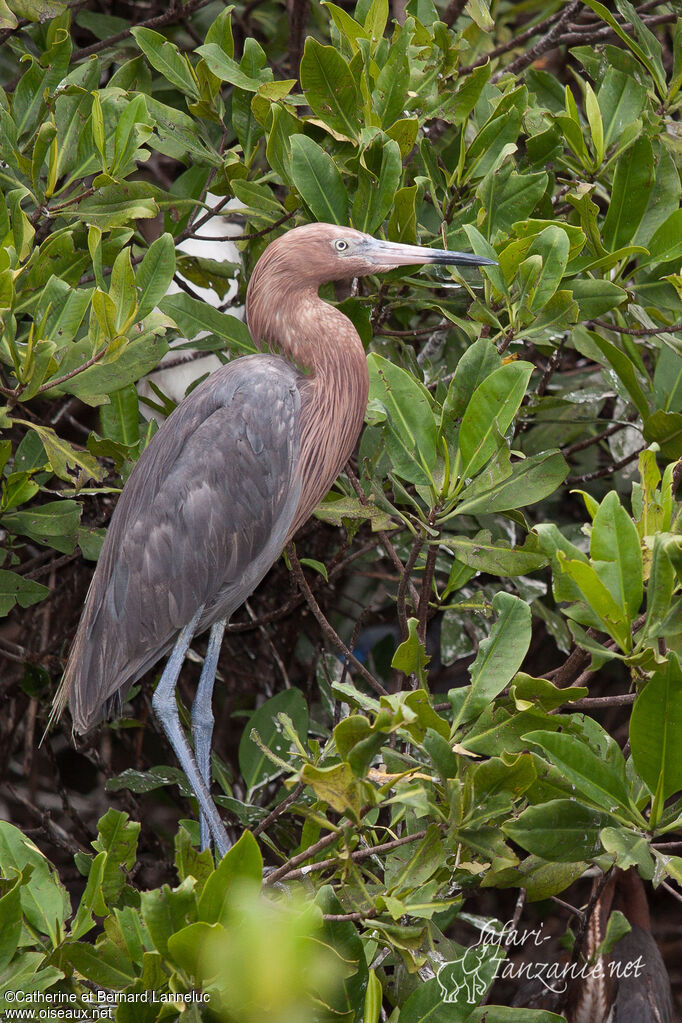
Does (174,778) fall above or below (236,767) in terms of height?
above

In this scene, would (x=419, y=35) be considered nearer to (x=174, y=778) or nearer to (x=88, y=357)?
(x=88, y=357)

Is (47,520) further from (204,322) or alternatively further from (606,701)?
(606,701)

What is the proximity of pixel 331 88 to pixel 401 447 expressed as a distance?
840mm

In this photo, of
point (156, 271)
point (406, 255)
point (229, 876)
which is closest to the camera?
point (229, 876)

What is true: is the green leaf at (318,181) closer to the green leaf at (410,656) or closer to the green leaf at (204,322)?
the green leaf at (204,322)

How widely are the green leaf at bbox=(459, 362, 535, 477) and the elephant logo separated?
885 mm

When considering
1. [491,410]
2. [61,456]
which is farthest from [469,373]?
[61,456]

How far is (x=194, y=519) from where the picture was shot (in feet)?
9.04

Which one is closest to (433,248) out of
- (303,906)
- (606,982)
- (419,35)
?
(419,35)

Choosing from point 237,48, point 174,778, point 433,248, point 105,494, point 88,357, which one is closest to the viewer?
point 88,357

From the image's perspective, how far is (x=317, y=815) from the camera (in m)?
1.77

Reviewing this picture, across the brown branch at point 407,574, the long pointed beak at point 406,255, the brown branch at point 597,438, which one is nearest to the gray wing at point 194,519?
the long pointed beak at point 406,255

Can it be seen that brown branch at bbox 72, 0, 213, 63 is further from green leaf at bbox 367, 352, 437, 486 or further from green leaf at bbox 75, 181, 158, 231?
green leaf at bbox 367, 352, 437, 486

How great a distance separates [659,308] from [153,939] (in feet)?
6.08
